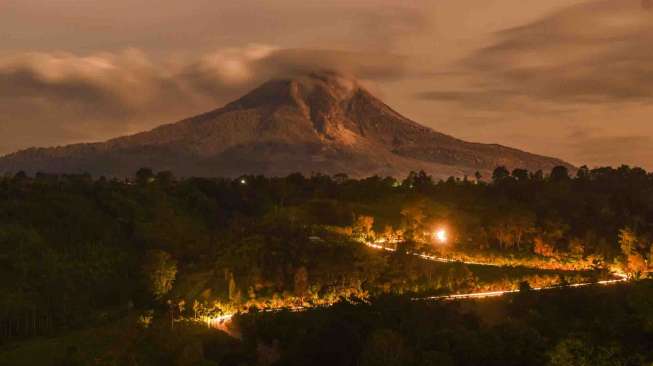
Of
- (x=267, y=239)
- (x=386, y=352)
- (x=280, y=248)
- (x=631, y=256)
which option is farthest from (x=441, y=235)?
(x=386, y=352)

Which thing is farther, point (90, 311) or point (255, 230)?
point (255, 230)

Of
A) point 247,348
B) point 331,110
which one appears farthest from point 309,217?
point 331,110

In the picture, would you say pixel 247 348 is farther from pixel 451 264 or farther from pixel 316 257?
pixel 451 264

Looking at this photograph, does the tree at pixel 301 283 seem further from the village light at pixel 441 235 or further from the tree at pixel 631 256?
the tree at pixel 631 256

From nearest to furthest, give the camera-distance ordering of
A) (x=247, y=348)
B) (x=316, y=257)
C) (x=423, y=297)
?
(x=247, y=348), (x=423, y=297), (x=316, y=257)

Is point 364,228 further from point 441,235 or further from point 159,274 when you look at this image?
point 159,274

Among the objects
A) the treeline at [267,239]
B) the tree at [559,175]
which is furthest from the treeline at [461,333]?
the tree at [559,175]
